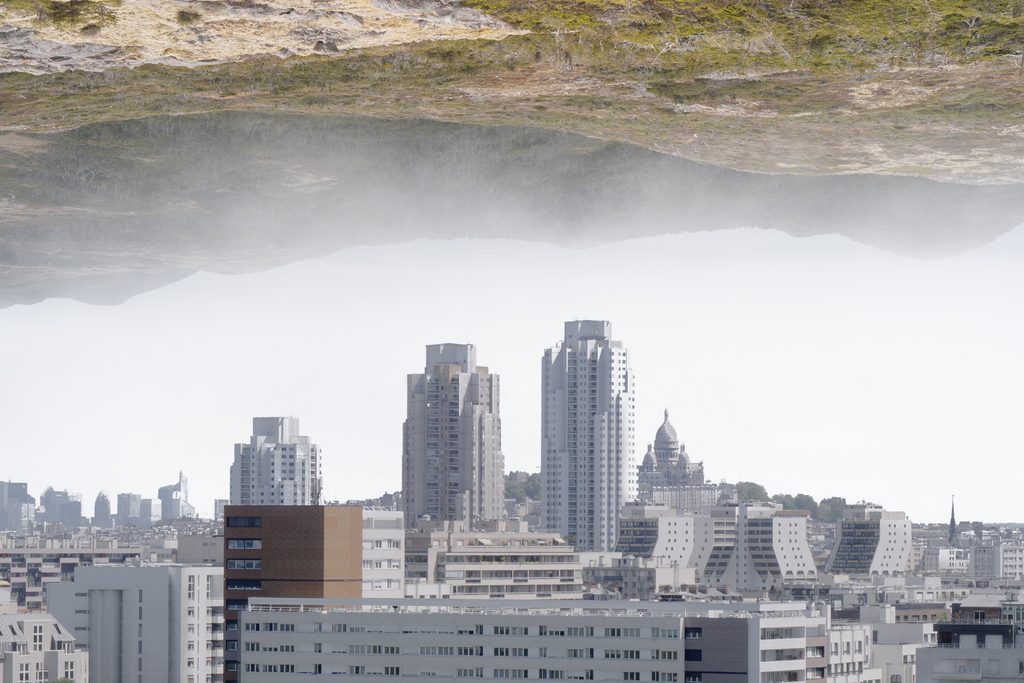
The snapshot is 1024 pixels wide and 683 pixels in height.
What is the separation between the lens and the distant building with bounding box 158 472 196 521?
87.2 m

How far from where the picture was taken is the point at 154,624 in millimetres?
26641

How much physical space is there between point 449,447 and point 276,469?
40.1 ft

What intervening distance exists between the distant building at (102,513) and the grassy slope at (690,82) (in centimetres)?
7921

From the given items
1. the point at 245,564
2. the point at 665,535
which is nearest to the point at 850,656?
the point at 245,564

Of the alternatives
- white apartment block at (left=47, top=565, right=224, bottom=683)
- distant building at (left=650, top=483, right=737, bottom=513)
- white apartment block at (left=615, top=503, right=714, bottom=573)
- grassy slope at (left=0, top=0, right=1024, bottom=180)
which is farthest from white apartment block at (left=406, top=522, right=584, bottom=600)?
distant building at (left=650, top=483, right=737, bottom=513)

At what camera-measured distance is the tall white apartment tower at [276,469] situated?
55.2 metres

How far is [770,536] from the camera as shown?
53.9 m

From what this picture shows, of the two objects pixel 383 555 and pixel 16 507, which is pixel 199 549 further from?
pixel 16 507

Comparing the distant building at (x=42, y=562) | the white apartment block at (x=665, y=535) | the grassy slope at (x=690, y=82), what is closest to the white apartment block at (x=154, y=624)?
the distant building at (x=42, y=562)

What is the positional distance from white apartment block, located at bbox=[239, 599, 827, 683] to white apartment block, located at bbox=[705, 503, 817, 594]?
120ft

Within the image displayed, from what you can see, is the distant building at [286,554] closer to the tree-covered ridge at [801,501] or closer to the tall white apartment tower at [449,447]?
the tall white apartment tower at [449,447]

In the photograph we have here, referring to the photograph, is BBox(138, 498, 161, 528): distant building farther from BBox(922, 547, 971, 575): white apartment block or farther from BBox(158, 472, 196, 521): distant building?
BBox(922, 547, 971, 575): white apartment block

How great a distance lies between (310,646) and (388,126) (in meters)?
8.15

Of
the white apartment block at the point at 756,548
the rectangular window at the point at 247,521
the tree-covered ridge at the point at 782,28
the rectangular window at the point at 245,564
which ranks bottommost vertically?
the white apartment block at the point at 756,548
